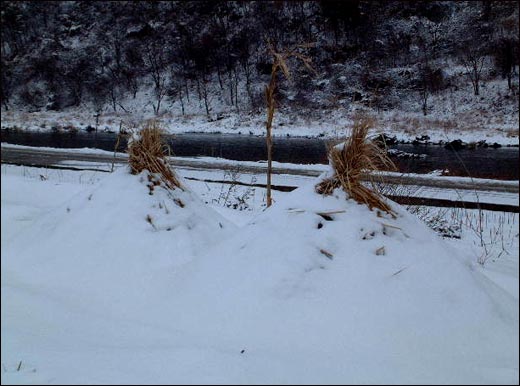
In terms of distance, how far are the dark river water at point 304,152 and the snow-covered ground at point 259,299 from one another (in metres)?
9.98

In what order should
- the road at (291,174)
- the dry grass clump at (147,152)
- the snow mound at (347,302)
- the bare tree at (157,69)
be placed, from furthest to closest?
the bare tree at (157,69) < the road at (291,174) < the dry grass clump at (147,152) < the snow mound at (347,302)

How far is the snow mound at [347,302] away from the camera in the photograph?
2.05 meters

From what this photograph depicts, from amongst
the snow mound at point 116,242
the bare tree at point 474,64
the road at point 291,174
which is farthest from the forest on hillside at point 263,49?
the snow mound at point 116,242

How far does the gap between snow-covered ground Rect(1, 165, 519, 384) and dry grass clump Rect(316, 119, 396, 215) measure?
0.10 metres

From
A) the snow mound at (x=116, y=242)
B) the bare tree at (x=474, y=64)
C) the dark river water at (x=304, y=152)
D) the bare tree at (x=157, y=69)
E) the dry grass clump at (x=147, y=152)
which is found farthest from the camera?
the bare tree at (x=157, y=69)

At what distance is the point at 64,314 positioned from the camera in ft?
8.66

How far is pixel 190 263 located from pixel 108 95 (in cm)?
4808

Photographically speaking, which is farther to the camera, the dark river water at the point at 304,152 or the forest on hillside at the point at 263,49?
the forest on hillside at the point at 263,49

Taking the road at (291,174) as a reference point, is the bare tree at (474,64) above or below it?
above

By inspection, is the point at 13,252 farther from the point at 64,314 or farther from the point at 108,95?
the point at 108,95

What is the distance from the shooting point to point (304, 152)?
71.7ft

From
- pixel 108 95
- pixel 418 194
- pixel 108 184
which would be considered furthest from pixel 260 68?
pixel 108 184

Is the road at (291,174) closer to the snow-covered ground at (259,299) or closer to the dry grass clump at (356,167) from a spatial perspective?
the dry grass clump at (356,167)

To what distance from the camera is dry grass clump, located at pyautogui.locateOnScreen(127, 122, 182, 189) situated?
4.12 metres
